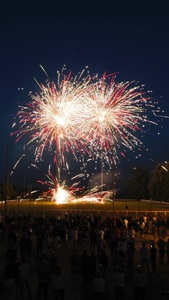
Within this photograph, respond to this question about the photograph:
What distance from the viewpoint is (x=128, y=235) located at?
2031cm

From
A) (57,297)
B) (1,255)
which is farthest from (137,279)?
(1,255)

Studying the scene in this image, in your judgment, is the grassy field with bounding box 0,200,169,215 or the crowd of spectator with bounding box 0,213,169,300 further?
the grassy field with bounding box 0,200,169,215

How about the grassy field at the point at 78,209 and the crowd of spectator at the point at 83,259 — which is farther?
the grassy field at the point at 78,209

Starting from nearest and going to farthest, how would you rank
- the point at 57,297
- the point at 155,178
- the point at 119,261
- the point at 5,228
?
1. the point at 57,297
2. the point at 119,261
3. the point at 5,228
4. the point at 155,178

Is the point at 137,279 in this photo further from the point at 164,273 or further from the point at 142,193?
the point at 142,193

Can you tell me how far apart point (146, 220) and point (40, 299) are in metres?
19.0

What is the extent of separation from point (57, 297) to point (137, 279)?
2.27 m

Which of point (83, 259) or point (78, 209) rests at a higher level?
point (83, 259)

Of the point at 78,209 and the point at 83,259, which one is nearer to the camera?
the point at 83,259

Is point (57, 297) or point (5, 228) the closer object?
point (57, 297)

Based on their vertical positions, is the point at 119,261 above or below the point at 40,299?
above

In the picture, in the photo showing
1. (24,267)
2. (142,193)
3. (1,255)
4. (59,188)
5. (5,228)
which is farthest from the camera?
(142,193)

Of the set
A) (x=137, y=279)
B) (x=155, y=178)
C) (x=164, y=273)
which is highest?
(x=155, y=178)

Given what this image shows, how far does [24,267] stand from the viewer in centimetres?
1069
